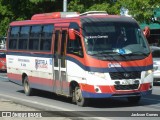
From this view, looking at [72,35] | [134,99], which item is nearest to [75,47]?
[72,35]

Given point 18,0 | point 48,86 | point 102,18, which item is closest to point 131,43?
point 102,18

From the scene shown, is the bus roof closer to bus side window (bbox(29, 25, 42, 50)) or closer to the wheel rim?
bus side window (bbox(29, 25, 42, 50))

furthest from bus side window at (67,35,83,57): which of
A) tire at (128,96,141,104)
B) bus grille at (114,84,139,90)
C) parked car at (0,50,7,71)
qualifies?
parked car at (0,50,7,71)

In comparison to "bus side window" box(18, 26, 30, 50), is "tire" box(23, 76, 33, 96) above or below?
below

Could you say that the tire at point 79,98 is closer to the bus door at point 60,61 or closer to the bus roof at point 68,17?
the bus door at point 60,61

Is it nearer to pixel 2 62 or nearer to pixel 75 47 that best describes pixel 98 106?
pixel 75 47

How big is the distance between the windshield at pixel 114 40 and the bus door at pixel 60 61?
117cm

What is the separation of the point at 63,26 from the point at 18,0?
941 inches

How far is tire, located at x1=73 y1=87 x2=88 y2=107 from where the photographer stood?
14703mm

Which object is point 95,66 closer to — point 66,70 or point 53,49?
point 66,70

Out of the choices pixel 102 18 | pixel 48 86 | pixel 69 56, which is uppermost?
pixel 102 18

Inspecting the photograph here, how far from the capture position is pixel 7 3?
130ft

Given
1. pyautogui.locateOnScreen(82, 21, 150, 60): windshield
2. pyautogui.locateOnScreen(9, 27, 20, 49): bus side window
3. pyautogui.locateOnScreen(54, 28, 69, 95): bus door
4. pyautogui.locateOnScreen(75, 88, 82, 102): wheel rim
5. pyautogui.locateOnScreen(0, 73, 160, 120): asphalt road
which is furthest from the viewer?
pyautogui.locateOnScreen(9, 27, 20, 49): bus side window

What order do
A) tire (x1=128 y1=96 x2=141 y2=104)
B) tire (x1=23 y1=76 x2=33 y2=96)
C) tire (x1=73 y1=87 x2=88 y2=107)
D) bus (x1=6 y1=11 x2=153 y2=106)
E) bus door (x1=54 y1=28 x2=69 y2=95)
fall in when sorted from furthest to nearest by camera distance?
tire (x1=23 y1=76 x2=33 y2=96)
bus door (x1=54 y1=28 x2=69 y2=95)
tire (x1=128 y1=96 x2=141 y2=104)
tire (x1=73 y1=87 x2=88 y2=107)
bus (x1=6 y1=11 x2=153 y2=106)
